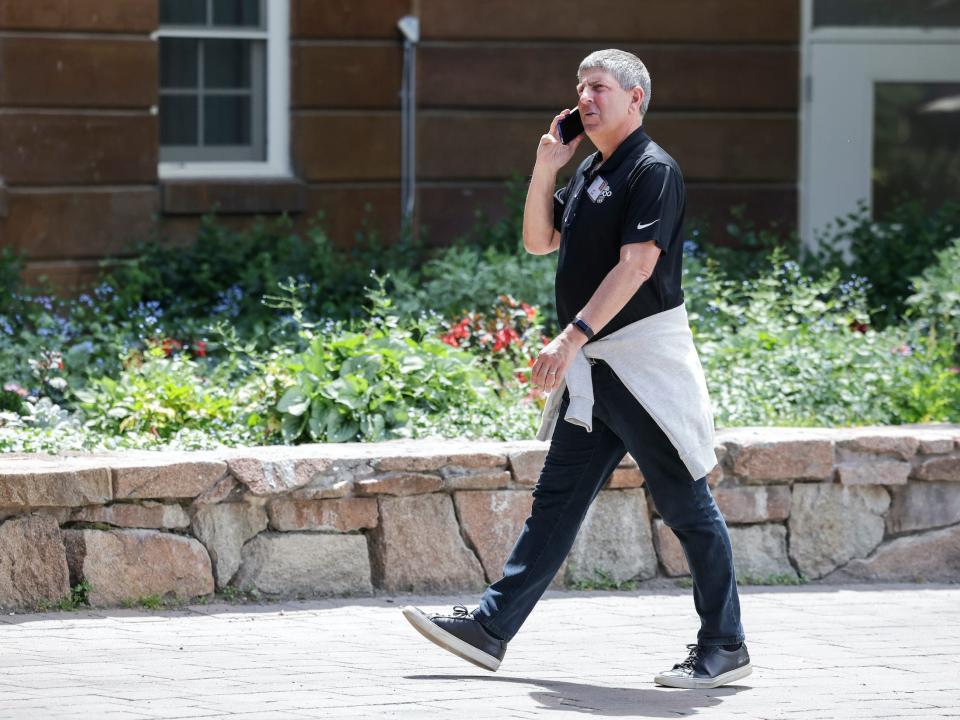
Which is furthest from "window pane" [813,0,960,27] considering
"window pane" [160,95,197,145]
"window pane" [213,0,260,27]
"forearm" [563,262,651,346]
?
"forearm" [563,262,651,346]

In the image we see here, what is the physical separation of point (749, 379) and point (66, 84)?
443 centimetres

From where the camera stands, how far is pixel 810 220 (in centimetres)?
1121

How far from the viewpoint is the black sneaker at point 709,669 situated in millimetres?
5043

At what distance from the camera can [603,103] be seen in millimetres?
4965

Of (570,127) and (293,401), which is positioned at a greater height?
(570,127)

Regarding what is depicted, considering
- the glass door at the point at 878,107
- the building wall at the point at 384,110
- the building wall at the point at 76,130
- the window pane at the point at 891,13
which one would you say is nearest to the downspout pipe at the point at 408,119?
the building wall at the point at 384,110

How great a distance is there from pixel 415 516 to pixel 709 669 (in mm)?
1551

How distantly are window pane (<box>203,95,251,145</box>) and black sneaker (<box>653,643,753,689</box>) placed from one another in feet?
20.2

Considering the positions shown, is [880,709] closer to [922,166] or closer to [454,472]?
[454,472]

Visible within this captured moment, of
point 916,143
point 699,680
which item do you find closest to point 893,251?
point 916,143

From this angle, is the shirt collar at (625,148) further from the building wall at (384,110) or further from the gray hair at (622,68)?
the building wall at (384,110)

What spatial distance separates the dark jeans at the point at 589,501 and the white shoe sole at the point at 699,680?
0.10m

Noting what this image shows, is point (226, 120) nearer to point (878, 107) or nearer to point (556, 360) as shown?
point (878, 107)

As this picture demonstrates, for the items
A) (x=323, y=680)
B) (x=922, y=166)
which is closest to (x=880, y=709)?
(x=323, y=680)
